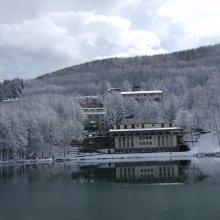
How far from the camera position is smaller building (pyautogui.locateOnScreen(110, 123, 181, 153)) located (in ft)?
248

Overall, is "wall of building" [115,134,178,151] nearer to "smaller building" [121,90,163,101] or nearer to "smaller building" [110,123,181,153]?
"smaller building" [110,123,181,153]

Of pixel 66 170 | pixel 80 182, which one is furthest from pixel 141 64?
pixel 80 182

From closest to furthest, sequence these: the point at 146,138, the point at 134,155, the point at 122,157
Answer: the point at 122,157 → the point at 134,155 → the point at 146,138

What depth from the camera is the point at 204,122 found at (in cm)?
8719

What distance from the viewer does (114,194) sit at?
112 feet

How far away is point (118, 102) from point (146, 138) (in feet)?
69.6

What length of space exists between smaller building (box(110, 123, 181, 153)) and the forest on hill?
23.9ft

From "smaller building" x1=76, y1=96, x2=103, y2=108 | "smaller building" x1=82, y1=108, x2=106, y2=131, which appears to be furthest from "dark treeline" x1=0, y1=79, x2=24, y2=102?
"smaller building" x1=82, y1=108, x2=106, y2=131

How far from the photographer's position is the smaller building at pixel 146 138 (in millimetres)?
75500

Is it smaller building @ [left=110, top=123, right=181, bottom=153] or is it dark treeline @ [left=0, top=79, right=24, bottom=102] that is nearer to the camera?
smaller building @ [left=110, top=123, right=181, bottom=153]

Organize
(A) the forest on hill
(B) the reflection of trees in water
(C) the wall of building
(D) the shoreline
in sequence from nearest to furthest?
(B) the reflection of trees in water, (D) the shoreline, (A) the forest on hill, (C) the wall of building

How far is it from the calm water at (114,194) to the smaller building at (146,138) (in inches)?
879

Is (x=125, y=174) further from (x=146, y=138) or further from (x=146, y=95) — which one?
(x=146, y=95)

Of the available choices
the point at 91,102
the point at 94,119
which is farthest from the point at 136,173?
the point at 91,102
